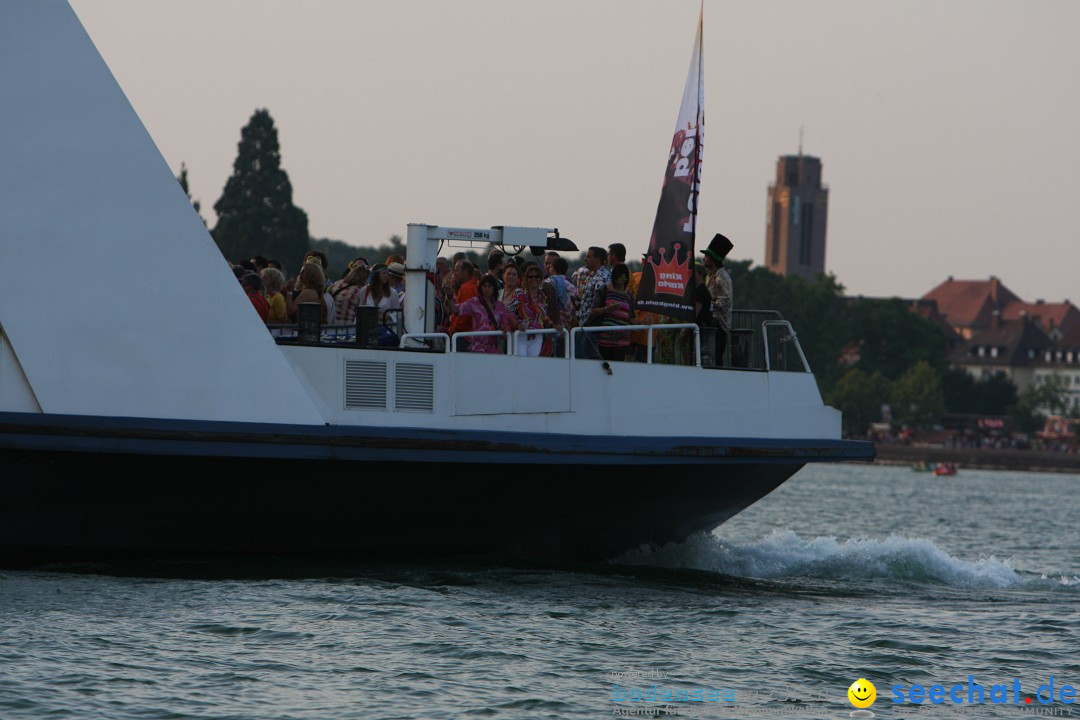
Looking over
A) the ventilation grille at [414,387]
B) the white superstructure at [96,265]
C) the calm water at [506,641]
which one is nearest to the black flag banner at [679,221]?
the ventilation grille at [414,387]

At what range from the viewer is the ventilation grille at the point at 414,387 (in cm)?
1141

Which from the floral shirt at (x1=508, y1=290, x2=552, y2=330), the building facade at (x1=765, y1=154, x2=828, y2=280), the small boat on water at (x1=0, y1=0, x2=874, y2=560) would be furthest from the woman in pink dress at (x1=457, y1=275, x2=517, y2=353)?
the building facade at (x1=765, y1=154, x2=828, y2=280)

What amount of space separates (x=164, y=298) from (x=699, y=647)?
160 inches

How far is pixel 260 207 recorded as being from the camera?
6756cm

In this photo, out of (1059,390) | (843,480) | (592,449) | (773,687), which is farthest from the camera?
(1059,390)

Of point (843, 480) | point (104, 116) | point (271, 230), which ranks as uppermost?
point (271, 230)

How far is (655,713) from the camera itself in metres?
8.38

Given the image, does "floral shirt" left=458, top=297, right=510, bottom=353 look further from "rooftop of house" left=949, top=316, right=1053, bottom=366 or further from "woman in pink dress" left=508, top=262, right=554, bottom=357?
"rooftop of house" left=949, top=316, right=1053, bottom=366

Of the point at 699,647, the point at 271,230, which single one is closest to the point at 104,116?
the point at 699,647

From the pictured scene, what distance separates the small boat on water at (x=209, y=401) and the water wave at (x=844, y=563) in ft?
6.02

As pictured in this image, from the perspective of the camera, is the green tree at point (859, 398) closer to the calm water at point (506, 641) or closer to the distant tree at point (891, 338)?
the distant tree at point (891, 338)

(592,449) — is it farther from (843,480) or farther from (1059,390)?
(1059,390)

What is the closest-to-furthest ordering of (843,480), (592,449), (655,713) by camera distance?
1. (655,713)
2. (592,449)
3. (843,480)

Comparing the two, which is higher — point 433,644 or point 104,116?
point 104,116
